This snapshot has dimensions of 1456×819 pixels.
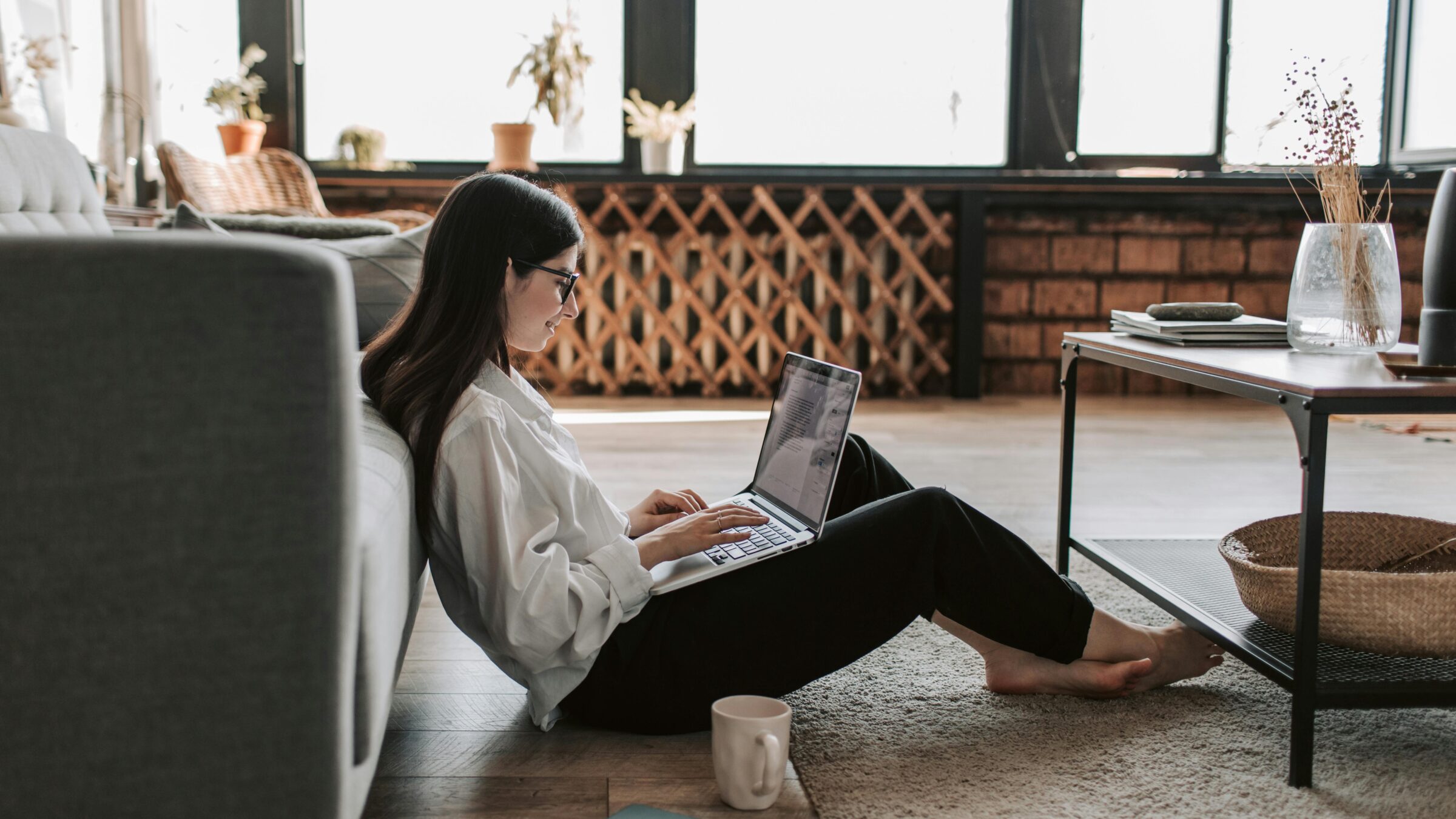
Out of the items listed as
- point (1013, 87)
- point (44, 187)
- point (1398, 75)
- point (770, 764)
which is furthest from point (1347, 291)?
point (1398, 75)

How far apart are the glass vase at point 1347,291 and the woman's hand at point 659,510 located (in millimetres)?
757

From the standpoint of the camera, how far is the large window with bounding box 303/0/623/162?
13.4 ft

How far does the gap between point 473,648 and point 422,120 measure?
3036 mm

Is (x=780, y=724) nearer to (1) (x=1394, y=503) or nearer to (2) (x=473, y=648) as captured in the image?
(2) (x=473, y=648)

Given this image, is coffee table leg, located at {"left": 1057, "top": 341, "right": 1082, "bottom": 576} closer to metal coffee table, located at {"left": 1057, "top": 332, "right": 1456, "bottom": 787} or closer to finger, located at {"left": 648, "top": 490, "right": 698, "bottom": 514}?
metal coffee table, located at {"left": 1057, "top": 332, "right": 1456, "bottom": 787}

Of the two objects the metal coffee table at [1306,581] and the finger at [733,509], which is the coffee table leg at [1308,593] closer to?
the metal coffee table at [1306,581]

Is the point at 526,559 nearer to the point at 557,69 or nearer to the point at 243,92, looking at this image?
the point at 557,69

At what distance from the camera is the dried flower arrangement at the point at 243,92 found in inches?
150

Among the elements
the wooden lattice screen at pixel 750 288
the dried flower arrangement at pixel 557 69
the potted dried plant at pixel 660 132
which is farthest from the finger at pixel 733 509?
the dried flower arrangement at pixel 557 69

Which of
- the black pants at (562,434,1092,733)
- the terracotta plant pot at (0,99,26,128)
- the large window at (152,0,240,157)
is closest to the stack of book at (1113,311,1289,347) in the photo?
the black pants at (562,434,1092,733)

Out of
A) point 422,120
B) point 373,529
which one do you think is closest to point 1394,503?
point 373,529

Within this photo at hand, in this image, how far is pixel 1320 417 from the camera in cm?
104

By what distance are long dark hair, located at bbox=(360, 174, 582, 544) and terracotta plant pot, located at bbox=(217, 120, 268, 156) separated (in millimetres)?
3102

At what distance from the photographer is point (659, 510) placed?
1.33 metres
